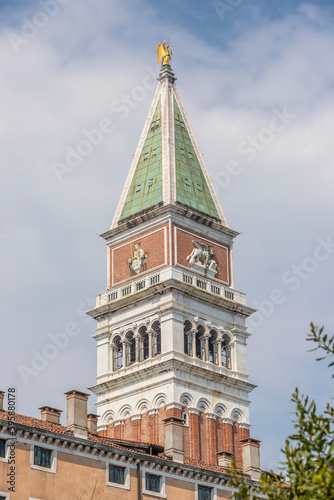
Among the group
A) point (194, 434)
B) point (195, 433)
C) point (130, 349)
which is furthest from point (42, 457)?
point (130, 349)

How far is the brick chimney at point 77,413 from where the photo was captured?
5009cm

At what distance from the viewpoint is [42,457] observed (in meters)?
47.1

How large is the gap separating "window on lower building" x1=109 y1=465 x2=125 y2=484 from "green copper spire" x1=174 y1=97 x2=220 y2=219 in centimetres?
4347

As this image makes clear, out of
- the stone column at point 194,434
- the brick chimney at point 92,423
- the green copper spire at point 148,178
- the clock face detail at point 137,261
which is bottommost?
the brick chimney at point 92,423

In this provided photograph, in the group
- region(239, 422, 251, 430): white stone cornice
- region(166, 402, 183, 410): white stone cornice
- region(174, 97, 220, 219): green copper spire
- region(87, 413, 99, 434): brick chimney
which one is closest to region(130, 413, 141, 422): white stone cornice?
region(166, 402, 183, 410): white stone cornice

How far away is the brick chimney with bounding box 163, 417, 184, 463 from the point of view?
54.0 m

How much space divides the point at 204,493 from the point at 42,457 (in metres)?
10.5

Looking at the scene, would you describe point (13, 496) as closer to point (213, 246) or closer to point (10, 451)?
point (10, 451)

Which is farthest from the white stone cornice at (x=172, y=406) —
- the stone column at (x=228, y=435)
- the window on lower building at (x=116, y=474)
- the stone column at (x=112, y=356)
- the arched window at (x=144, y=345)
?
the window on lower building at (x=116, y=474)

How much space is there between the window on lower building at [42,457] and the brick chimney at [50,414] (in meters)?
6.03

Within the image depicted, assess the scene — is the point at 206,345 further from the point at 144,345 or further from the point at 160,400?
the point at 160,400

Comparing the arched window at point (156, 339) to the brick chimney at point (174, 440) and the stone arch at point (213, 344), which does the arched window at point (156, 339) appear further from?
the brick chimney at point (174, 440)

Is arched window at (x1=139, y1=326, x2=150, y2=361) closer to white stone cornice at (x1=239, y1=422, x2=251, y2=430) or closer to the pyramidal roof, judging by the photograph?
white stone cornice at (x1=239, y1=422, x2=251, y2=430)

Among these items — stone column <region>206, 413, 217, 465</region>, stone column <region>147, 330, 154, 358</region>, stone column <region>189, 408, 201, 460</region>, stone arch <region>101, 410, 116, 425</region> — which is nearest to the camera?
stone column <region>189, 408, 201, 460</region>
